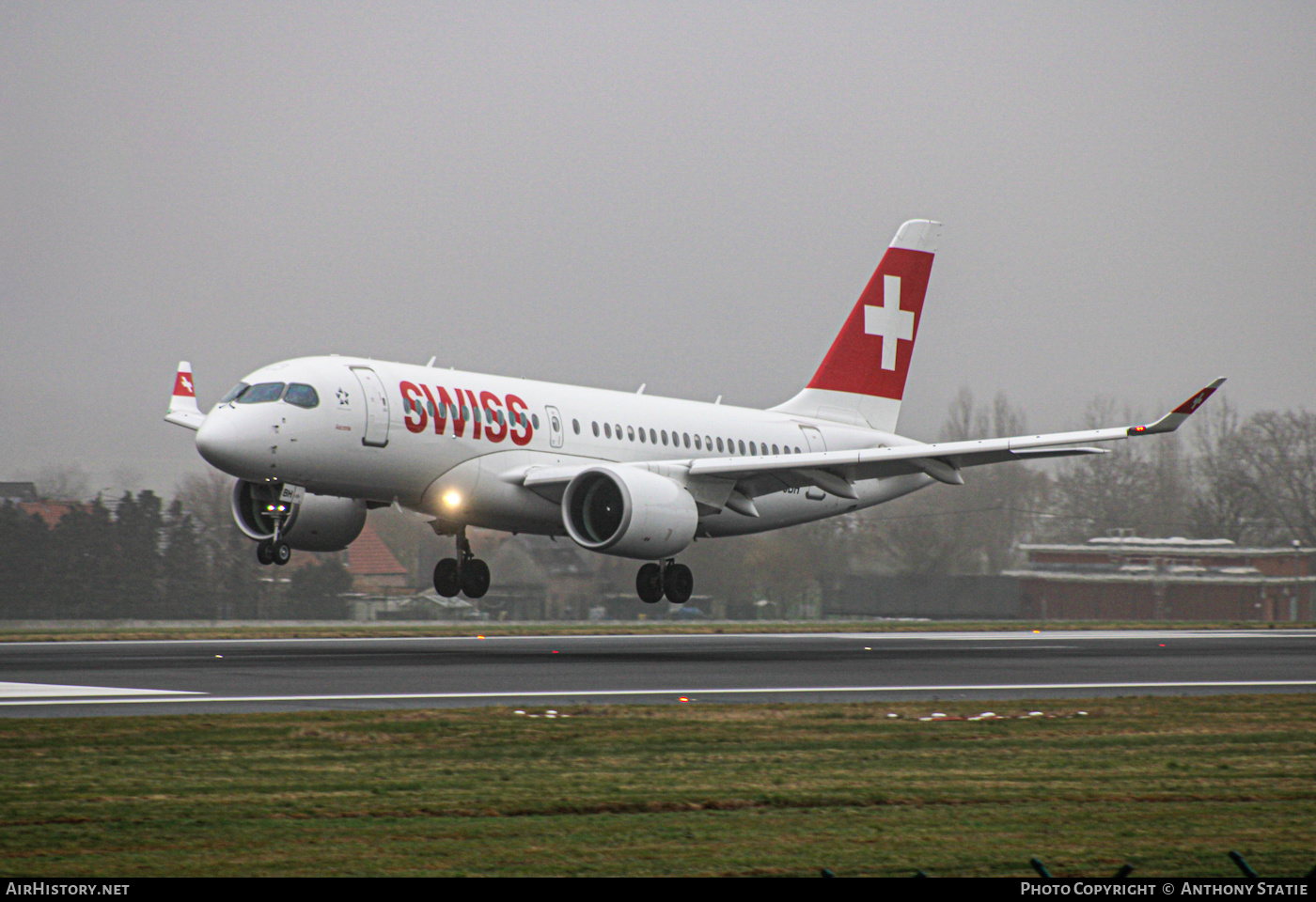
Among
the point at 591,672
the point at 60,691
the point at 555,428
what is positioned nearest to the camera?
the point at 60,691

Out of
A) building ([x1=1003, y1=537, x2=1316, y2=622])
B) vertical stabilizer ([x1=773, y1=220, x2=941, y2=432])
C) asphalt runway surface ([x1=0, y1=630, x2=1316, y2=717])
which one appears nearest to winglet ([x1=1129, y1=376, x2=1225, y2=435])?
asphalt runway surface ([x1=0, y1=630, x2=1316, y2=717])

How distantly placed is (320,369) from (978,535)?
42.0 meters

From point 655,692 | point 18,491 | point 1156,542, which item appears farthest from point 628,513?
point 1156,542

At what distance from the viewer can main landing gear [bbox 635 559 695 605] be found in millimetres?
34312

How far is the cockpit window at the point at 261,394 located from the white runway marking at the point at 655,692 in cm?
1007

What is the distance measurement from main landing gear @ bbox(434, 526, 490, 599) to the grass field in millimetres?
18510

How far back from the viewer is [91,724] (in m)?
15.1

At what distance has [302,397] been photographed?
95.7 feet

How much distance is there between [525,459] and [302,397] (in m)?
5.25

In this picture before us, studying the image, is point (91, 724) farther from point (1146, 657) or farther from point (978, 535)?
point (978, 535)

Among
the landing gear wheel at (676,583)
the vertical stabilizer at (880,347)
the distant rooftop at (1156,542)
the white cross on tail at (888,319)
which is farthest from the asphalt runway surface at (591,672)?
the distant rooftop at (1156,542)

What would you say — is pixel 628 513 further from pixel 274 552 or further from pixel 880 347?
pixel 880 347

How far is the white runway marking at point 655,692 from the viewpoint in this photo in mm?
18047

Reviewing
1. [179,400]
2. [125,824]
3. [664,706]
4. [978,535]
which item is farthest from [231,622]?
[125,824]
